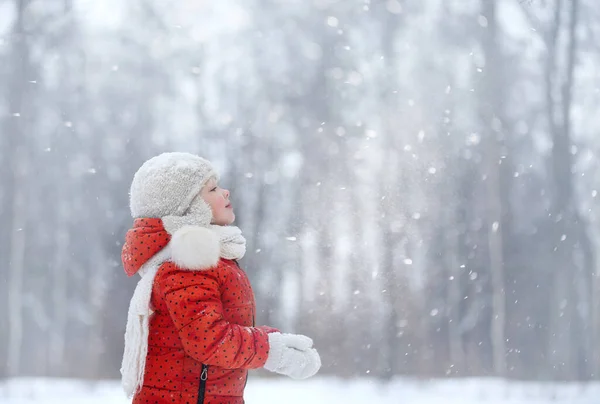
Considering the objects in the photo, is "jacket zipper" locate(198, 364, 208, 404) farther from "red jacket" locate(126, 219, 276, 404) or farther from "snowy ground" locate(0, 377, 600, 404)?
"snowy ground" locate(0, 377, 600, 404)

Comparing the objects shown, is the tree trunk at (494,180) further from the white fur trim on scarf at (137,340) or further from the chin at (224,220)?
the white fur trim on scarf at (137,340)

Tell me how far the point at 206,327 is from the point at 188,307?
0.12 ft

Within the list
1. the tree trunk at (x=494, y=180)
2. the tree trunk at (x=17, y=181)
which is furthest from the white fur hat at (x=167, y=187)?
the tree trunk at (x=494, y=180)

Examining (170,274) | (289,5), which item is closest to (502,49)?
(289,5)

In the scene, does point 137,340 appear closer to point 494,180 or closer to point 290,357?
point 290,357

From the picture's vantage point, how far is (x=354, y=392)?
2959 mm

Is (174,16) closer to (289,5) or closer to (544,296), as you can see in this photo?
(289,5)

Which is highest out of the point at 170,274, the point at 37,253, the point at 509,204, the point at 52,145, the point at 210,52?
the point at 210,52

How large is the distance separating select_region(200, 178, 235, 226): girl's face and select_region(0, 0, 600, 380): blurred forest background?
2027 millimetres

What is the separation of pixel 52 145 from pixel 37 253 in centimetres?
55

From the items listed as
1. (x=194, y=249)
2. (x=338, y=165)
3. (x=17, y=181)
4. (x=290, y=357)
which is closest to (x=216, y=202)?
(x=194, y=249)

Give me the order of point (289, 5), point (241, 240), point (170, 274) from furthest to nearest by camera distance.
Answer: point (289, 5)
point (241, 240)
point (170, 274)

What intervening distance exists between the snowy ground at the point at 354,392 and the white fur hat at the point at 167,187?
1880mm

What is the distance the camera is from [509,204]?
330 centimetres
